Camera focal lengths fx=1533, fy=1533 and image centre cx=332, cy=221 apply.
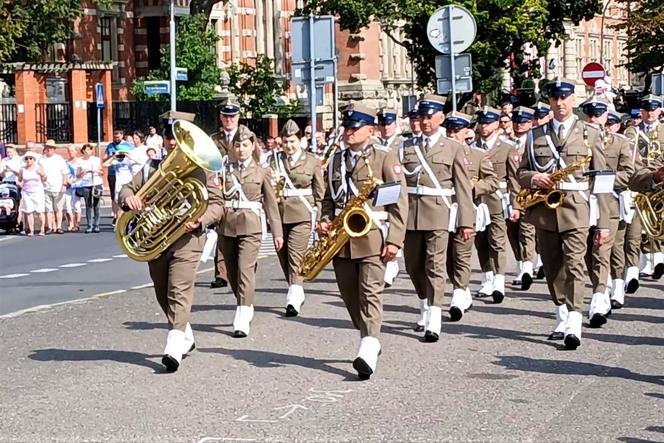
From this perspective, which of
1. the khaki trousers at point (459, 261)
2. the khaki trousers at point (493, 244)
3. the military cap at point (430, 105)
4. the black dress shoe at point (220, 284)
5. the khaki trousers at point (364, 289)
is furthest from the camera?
the black dress shoe at point (220, 284)

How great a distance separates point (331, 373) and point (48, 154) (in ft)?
62.9

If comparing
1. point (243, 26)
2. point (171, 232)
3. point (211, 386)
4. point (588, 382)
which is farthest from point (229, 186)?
point (243, 26)

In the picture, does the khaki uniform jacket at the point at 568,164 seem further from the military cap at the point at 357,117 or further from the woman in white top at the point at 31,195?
the woman in white top at the point at 31,195

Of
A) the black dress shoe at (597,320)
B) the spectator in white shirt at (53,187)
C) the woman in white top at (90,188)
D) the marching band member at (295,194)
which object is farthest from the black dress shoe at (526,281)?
the spectator in white shirt at (53,187)

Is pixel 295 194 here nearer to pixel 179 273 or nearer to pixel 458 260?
pixel 458 260

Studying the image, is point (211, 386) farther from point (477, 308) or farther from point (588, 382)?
point (477, 308)

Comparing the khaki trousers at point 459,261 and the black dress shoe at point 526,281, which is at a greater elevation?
the khaki trousers at point 459,261

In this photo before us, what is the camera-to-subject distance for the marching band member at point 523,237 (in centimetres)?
1673

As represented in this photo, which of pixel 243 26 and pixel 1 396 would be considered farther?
pixel 243 26

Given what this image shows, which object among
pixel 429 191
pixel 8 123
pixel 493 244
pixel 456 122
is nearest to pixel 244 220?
pixel 429 191

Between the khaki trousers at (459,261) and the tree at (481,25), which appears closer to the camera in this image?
the khaki trousers at (459,261)

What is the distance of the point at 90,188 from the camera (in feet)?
94.9

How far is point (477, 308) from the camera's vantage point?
15.2 metres

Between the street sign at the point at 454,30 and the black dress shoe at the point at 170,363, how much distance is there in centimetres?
1244
